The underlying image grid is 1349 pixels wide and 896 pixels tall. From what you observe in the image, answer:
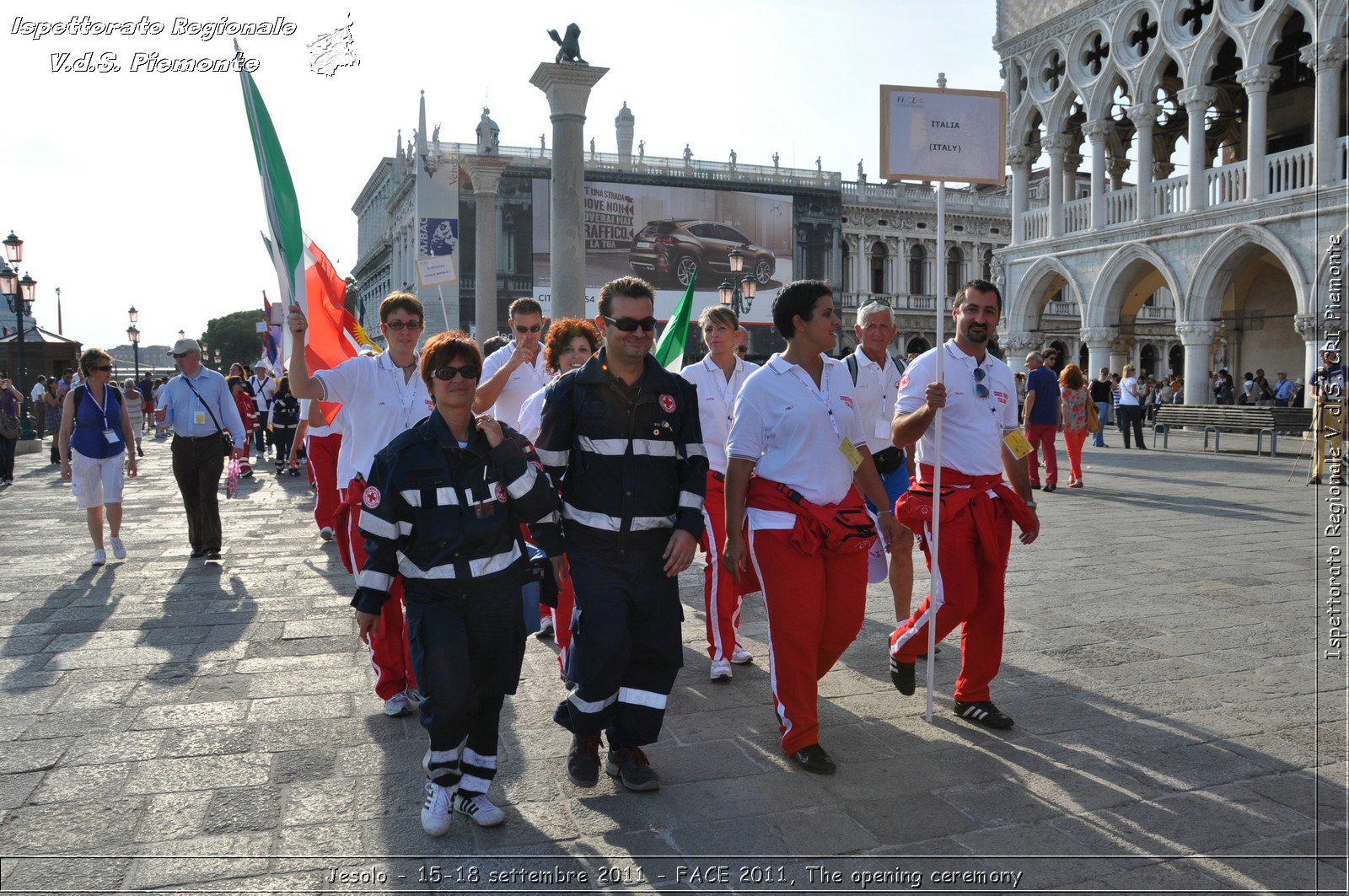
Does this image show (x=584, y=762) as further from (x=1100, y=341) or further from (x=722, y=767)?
(x=1100, y=341)

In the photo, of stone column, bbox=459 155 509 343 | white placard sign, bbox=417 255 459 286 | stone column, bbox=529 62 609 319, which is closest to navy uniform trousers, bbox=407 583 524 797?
white placard sign, bbox=417 255 459 286

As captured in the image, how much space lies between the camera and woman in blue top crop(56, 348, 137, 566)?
26.0 feet

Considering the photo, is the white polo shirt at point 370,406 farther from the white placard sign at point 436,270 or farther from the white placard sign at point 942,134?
the white placard sign at point 436,270

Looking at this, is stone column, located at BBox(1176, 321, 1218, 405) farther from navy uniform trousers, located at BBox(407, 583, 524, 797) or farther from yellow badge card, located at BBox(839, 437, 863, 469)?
navy uniform trousers, located at BBox(407, 583, 524, 797)

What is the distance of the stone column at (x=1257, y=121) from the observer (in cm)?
1911

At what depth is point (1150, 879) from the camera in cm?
285

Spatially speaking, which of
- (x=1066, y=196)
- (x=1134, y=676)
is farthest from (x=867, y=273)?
(x=1134, y=676)

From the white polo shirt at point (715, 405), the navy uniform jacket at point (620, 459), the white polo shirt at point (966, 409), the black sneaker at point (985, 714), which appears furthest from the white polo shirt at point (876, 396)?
the navy uniform jacket at point (620, 459)

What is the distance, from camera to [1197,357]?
21.5 metres

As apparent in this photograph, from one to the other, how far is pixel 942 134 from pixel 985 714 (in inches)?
97.4

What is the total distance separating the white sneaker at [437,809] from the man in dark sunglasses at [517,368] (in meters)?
2.13

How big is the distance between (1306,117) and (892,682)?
913 inches

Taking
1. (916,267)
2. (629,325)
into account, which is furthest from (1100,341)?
(916,267)

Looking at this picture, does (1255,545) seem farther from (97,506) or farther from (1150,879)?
(97,506)
